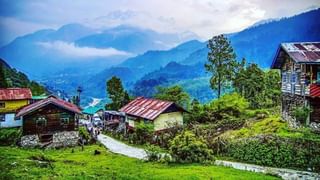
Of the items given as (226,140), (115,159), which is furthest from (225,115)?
(115,159)

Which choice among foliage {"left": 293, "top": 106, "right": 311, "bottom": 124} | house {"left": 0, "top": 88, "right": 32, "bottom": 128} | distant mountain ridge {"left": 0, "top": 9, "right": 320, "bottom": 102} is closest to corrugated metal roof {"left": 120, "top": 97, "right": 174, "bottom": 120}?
house {"left": 0, "top": 88, "right": 32, "bottom": 128}

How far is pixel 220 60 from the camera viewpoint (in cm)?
2138

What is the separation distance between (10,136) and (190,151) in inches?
308

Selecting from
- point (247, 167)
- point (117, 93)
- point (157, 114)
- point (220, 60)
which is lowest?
point (247, 167)

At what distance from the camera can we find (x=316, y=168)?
10.2 metres

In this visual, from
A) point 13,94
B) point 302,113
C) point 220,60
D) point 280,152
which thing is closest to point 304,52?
point 302,113

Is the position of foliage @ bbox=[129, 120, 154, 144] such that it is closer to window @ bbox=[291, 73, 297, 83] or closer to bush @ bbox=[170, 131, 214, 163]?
bush @ bbox=[170, 131, 214, 163]

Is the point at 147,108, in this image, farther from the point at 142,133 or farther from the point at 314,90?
the point at 314,90

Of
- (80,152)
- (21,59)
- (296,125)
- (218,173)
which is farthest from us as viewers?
(21,59)

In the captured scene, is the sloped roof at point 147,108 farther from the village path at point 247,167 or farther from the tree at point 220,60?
the tree at point 220,60

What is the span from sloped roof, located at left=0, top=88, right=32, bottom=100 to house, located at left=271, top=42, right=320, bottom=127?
36.7 ft

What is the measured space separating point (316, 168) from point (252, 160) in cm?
190

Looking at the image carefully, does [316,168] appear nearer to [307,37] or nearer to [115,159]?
[115,159]

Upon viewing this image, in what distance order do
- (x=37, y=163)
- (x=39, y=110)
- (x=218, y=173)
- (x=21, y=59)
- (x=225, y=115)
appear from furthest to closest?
(x=21, y=59) → (x=225, y=115) → (x=39, y=110) → (x=37, y=163) → (x=218, y=173)
